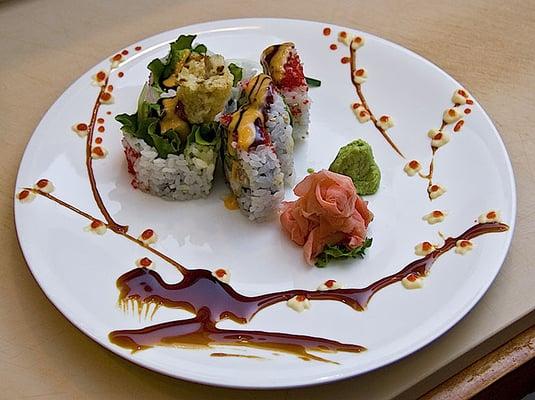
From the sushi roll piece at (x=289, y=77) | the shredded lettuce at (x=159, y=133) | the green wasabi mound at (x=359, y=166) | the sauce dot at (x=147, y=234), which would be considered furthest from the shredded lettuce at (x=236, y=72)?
the sauce dot at (x=147, y=234)

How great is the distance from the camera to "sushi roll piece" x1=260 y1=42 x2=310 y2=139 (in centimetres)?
178

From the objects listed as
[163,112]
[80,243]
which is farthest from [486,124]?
[80,243]

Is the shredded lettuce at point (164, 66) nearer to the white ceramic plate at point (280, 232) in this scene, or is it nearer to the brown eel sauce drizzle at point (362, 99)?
the white ceramic plate at point (280, 232)

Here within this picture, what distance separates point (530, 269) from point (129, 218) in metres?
0.91

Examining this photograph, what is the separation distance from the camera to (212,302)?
4.95ft

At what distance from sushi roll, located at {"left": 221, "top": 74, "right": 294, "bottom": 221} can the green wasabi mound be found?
123 millimetres

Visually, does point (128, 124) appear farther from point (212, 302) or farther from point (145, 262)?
point (212, 302)

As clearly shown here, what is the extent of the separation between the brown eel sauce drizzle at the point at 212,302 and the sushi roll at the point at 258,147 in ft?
0.70

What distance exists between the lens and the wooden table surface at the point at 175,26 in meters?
1.40

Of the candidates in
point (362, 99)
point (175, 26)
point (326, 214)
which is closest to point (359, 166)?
point (326, 214)

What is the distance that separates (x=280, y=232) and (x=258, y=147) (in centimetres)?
21

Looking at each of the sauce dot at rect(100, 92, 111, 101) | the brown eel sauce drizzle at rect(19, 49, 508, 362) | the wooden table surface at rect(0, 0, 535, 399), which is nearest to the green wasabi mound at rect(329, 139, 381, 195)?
the brown eel sauce drizzle at rect(19, 49, 508, 362)

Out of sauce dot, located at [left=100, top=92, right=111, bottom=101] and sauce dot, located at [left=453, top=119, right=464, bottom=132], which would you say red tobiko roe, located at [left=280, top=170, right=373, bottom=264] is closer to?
sauce dot, located at [left=453, top=119, right=464, bottom=132]

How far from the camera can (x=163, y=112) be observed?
1699mm
